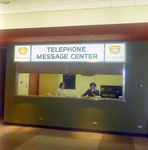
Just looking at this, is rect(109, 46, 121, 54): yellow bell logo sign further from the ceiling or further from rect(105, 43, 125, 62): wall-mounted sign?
the ceiling

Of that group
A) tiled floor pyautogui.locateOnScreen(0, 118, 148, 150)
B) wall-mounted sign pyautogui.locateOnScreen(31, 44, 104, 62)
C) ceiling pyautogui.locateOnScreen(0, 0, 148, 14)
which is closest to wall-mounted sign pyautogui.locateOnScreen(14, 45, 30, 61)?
wall-mounted sign pyautogui.locateOnScreen(31, 44, 104, 62)

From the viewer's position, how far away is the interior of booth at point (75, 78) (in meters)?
5.42

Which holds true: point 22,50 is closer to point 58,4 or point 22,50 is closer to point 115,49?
point 58,4

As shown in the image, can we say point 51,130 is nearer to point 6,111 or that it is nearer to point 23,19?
point 6,111

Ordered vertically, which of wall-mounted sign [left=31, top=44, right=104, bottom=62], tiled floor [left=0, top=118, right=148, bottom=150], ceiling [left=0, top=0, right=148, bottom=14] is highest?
ceiling [left=0, top=0, right=148, bottom=14]

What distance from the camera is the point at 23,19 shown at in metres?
5.50

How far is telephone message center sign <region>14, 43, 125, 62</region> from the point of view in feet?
17.3

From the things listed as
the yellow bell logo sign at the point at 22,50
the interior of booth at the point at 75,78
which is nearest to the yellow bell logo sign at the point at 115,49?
the interior of booth at the point at 75,78

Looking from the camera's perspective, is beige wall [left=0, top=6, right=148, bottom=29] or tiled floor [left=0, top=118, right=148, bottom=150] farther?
beige wall [left=0, top=6, right=148, bottom=29]

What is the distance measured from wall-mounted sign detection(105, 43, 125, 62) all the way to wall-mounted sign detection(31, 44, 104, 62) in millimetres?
187

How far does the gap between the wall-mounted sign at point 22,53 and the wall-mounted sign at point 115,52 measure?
8.93ft

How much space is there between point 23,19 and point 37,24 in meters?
0.54

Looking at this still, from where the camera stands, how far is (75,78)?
25.2 ft

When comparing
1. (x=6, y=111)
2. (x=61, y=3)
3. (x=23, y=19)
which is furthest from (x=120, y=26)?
(x=6, y=111)
